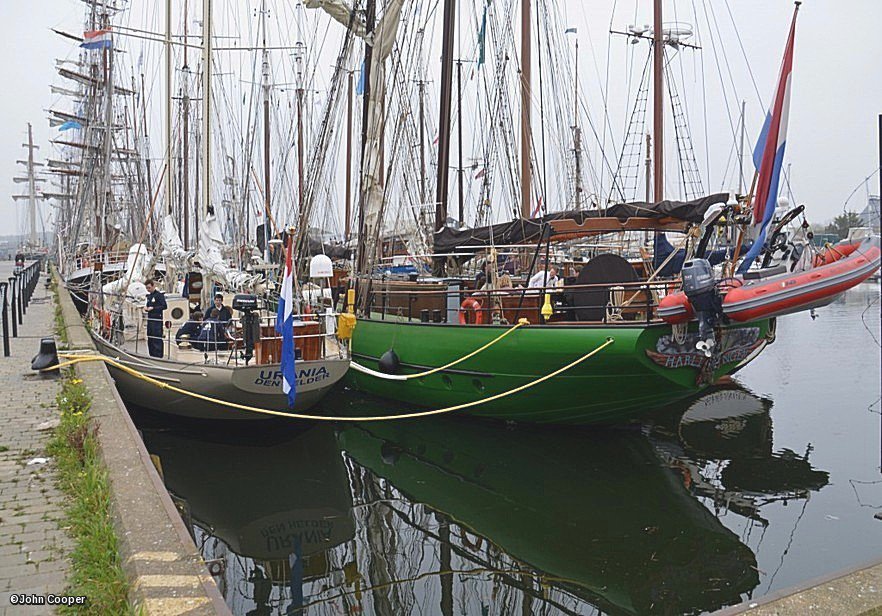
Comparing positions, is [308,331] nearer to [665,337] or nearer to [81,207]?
[665,337]

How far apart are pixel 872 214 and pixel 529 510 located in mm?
5396

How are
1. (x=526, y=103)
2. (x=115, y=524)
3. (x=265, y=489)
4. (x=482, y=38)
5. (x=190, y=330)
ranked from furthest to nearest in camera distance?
(x=526, y=103) → (x=482, y=38) → (x=190, y=330) → (x=265, y=489) → (x=115, y=524)

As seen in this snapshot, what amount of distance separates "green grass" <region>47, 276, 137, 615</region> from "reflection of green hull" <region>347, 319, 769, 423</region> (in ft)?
20.0

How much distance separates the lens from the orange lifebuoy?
12.9 m

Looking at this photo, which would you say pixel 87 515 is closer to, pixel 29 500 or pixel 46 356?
pixel 29 500

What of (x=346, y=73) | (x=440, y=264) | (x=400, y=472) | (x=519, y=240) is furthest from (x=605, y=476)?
(x=346, y=73)

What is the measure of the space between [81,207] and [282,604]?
3714 cm

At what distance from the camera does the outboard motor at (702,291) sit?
9.70 m

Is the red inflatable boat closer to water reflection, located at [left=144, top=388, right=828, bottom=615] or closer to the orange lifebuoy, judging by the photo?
water reflection, located at [left=144, top=388, right=828, bottom=615]

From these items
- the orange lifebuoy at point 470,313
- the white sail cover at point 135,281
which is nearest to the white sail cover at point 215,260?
the white sail cover at point 135,281

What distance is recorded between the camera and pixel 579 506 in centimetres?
952

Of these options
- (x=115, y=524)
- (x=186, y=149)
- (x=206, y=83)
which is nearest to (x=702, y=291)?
(x=115, y=524)

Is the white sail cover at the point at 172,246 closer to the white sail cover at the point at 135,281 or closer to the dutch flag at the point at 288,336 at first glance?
the white sail cover at the point at 135,281

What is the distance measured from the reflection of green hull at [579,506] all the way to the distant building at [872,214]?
380cm
